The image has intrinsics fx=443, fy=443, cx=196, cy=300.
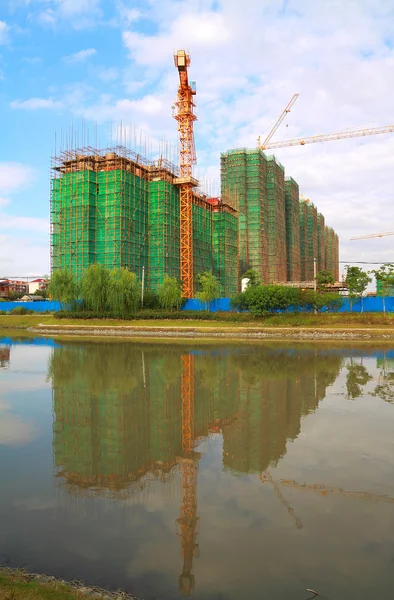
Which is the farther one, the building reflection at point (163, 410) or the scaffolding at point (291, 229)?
the scaffolding at point (291, 229)

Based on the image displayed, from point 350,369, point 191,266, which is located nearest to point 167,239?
point 191,266

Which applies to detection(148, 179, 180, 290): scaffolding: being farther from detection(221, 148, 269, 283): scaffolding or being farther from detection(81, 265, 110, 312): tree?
detection(221, 148, 269, 283): scaffolding

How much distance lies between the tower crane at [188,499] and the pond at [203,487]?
0.03 metres

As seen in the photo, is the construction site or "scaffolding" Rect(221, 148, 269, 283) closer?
the construction site

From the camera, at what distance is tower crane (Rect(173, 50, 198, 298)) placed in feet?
189

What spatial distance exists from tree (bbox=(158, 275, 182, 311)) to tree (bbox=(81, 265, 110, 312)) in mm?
5860

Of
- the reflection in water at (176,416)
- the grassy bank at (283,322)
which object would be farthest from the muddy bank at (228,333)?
the reflection in water at (176,416)

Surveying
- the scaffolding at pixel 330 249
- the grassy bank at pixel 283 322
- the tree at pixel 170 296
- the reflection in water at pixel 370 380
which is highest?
the scaffolding at pixel 330 249

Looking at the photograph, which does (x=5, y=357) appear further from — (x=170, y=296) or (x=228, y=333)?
(x=170, y=296)

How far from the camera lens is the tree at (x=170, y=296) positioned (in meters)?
46.8

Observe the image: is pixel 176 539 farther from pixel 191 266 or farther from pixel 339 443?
pixel 191 266

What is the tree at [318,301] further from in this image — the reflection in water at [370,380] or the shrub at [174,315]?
the reflection in water at [370,380]

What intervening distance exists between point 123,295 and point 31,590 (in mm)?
40477

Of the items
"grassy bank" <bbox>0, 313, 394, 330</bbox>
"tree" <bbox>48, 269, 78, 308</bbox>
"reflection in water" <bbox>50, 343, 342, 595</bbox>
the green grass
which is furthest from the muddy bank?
the green grass
